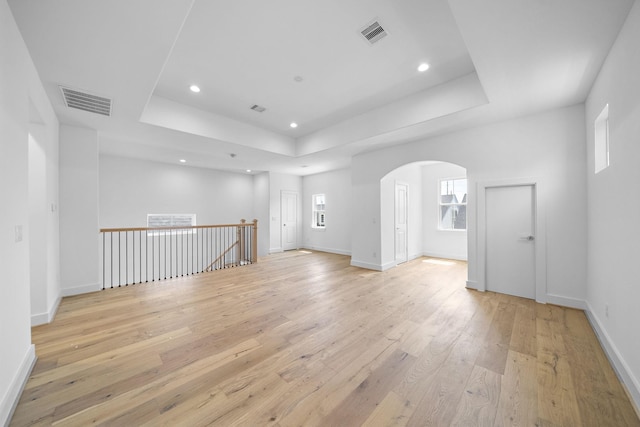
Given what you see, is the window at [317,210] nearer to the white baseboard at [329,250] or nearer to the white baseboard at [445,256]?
the white baseboard at [329,250]

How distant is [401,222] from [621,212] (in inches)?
166

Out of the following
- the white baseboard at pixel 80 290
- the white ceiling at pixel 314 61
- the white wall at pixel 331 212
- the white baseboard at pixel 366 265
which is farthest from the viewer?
the white wall at pixel 331 212

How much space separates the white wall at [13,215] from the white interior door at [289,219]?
6503 millimetres

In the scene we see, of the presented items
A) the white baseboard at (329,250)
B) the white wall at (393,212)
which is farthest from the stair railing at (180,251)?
the white wall at (393,212)

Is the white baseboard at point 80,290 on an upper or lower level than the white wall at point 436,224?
lower

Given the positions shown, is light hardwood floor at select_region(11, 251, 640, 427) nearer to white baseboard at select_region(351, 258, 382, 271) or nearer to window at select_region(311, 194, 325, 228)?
white baseboard at select_region(351, 258, 382, 271)

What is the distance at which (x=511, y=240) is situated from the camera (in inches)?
152

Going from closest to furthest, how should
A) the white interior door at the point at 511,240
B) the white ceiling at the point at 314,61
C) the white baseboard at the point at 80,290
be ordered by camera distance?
the white ceiling at the point at 314,61, the white interior door at the point at 511,240, the white baseboard at the point at 80,290

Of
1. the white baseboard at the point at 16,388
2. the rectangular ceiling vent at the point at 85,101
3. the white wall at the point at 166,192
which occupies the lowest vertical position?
the white baseboard at the point at 16,388

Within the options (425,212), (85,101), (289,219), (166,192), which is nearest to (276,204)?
(289,219)

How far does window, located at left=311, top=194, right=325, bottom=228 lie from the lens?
8.57m

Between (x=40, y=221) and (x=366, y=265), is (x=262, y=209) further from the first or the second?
(x=40, y=221)

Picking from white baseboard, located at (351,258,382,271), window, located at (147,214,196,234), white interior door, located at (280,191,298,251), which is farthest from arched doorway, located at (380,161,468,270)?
Result: window, located at (147,214,196,234)

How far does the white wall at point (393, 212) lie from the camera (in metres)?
5.57
